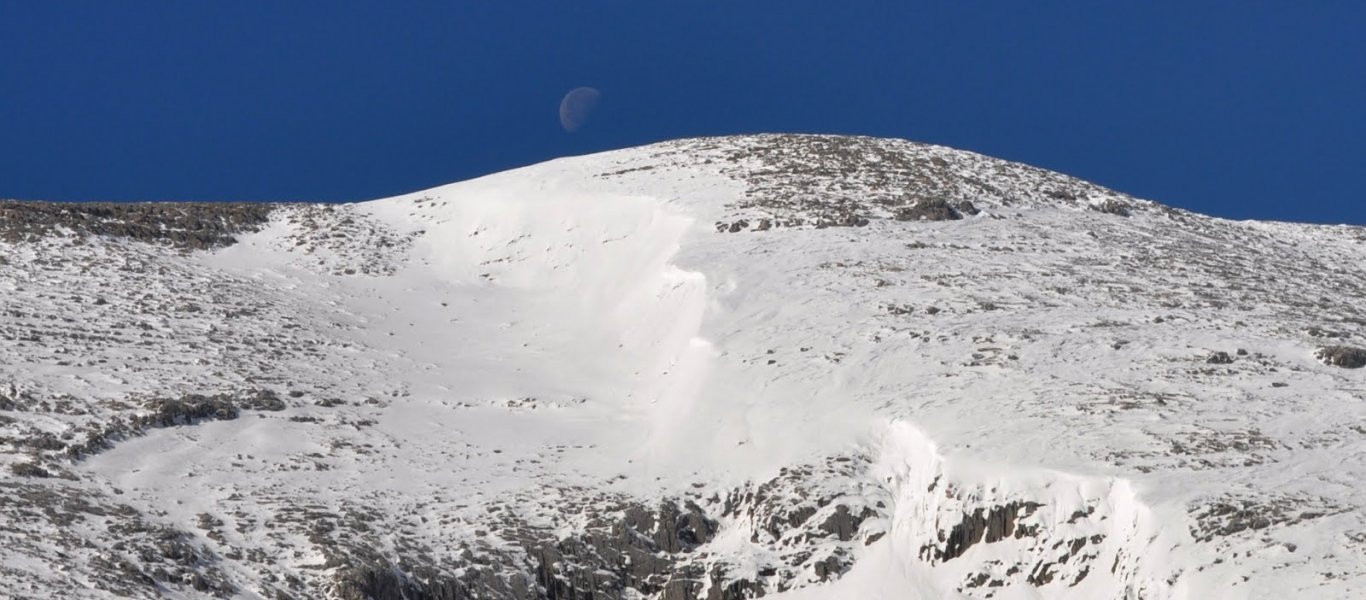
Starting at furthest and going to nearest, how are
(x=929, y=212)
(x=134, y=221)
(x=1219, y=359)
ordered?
(x=134, y=221) → (x=929, y=212) → (x=1219, y=359)

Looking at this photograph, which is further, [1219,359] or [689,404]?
[689,404]

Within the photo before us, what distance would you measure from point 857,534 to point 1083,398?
18.3ft

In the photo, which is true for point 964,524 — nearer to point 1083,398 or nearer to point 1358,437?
point 1083,398

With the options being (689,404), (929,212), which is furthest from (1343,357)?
(929,212)

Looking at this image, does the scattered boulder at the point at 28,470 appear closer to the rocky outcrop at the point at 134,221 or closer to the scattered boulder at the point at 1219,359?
the rocky outcrop at the point at 134,221

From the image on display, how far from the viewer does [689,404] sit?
37.0m

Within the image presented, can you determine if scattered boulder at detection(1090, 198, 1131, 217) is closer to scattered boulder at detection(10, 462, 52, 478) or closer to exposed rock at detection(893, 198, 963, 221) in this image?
exposed rock at detection(893, 198, 963, 221)

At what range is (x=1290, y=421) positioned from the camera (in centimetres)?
3075

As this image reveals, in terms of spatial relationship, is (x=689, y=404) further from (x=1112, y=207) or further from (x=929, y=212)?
(x=1112, y=207)

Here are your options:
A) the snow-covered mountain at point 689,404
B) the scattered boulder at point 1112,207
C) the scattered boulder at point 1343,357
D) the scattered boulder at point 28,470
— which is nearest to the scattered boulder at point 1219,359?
the snow-covered mountain at point 689,404

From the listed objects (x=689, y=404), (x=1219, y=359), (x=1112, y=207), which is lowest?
(x=689, y=404)

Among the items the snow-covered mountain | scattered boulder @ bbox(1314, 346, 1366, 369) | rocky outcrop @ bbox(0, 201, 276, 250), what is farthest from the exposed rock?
rocky outcrop @ bbox(0, 201, 276, 250)

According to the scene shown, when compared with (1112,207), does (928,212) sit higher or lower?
lower

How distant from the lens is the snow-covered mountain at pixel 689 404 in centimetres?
2777
